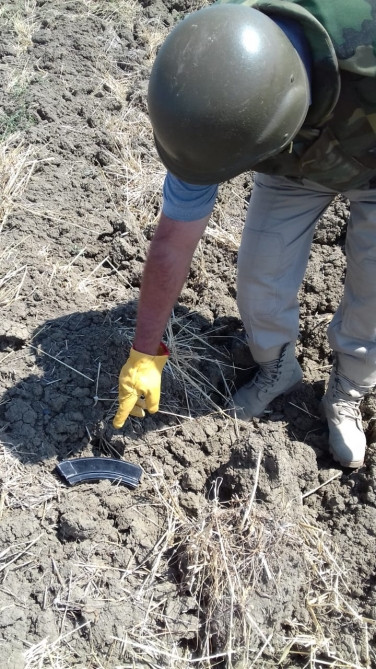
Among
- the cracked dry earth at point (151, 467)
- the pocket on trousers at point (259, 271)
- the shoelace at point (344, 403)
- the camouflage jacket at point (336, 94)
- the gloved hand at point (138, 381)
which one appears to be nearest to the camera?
the camouflage jacket at point (336, 94)

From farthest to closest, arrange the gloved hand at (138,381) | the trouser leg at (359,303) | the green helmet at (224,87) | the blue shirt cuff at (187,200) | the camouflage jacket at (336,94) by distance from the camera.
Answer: the trouser leg at (359,303), the gloved hand at (138,381), the blue shirt cuff at (187,200), the camouflage jacket at (336,94), the green helmet at (224,87)

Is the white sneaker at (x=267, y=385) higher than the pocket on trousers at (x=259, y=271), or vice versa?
the pocket on trousers at (x=259, y=271)

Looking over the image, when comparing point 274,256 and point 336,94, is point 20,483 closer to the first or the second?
point 274,256

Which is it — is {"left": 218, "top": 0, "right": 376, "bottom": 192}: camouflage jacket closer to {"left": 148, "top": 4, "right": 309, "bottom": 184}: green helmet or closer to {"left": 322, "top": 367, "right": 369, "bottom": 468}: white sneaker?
{"left": 148, "top": 4, "right": 309, "bottom": 184}: green helmet

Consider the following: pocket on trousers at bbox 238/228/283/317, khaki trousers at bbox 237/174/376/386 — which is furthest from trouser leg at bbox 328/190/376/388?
pocket on trousers at bbox 238/228/283/317

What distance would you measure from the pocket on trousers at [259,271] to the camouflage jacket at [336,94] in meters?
0.37

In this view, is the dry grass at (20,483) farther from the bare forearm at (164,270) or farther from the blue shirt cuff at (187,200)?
the blue shirt cuff at (187,200)

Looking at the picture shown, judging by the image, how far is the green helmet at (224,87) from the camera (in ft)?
6.66

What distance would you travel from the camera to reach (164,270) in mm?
2578

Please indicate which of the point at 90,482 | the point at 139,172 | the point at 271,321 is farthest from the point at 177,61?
the point at 139,172

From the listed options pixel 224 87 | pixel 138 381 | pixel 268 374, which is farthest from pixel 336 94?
pixel 268 374

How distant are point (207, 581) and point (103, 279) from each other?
1598mm

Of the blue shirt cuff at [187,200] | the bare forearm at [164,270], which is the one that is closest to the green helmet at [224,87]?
the blue shirt cuff at [187,200]

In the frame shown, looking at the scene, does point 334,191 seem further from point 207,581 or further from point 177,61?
point 207,581
